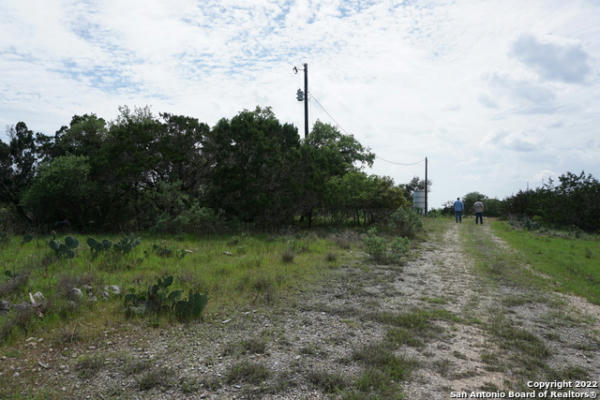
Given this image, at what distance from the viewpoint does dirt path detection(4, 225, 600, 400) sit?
12.6ft

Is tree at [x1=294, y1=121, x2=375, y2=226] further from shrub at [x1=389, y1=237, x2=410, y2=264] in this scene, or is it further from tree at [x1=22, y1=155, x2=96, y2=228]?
tree at [x1=22, y1=155, x2=96, y2=228]

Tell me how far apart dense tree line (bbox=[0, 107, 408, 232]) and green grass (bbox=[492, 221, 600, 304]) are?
6585 millimetres

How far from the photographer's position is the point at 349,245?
13430mm

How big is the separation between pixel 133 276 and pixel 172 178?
1008cm

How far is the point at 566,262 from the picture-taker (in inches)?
437

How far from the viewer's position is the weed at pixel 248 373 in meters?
3.94

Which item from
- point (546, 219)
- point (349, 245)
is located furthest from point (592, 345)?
point (546, 219)

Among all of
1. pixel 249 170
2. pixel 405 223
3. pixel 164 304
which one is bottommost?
pixel 164 304

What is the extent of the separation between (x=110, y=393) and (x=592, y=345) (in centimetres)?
A: 601

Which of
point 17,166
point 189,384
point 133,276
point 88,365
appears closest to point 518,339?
point 189,384

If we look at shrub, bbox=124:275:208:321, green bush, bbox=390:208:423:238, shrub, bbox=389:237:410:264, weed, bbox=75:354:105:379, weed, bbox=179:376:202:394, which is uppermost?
green bush, bbox=390:208:423:238

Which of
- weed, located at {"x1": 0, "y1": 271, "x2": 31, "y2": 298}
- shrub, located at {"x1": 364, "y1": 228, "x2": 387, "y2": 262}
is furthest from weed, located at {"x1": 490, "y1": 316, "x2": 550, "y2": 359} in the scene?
weed, located at {"x1": 0, "y1": 271, "x2": 31, "y2": 298}

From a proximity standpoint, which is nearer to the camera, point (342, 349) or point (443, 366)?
point (443, 366)

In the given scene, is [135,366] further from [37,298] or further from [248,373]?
[37,298]
